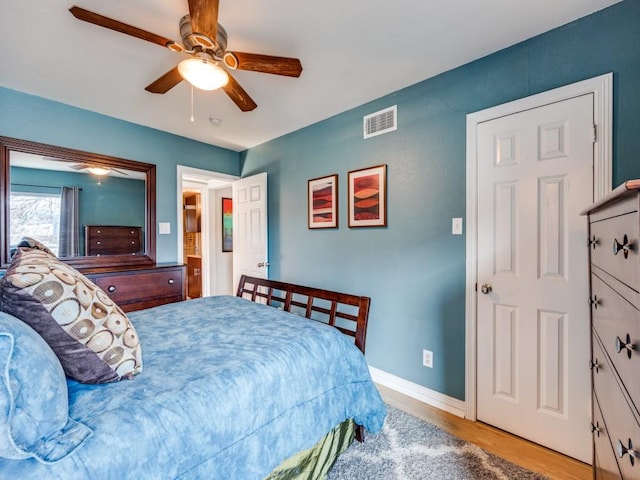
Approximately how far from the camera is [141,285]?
2.66m

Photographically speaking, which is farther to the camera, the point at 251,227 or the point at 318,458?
the point at 251,227

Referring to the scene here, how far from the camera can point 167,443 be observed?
869 mm

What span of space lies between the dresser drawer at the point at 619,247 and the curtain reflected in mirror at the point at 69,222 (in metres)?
3.65

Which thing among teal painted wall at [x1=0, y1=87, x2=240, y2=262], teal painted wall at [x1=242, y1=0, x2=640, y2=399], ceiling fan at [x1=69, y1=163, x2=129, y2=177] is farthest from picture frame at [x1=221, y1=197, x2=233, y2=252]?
teal painted wall at [x1=242, y1=0, x2=640, y2=399]

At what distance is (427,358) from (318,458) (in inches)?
47.6

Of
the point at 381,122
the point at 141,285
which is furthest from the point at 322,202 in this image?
the point at 141,285

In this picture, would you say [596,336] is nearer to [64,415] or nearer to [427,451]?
[427,451]

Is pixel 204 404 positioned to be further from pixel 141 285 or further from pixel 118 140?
pixel 118 140

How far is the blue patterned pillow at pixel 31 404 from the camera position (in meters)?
0.66

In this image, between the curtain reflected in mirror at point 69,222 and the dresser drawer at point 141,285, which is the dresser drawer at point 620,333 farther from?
the curtain reflected in mirror at point 69,222

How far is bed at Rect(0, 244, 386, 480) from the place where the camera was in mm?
725

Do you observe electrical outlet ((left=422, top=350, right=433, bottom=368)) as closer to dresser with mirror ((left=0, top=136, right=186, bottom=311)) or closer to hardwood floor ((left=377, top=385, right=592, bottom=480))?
hardwood floor ((left=377, top=385, right=592, bottom=480))

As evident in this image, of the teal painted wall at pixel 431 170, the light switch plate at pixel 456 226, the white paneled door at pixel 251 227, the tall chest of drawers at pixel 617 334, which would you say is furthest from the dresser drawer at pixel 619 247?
the white paneled door at pixel 251 227

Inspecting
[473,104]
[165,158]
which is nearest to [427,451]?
[473,104]
